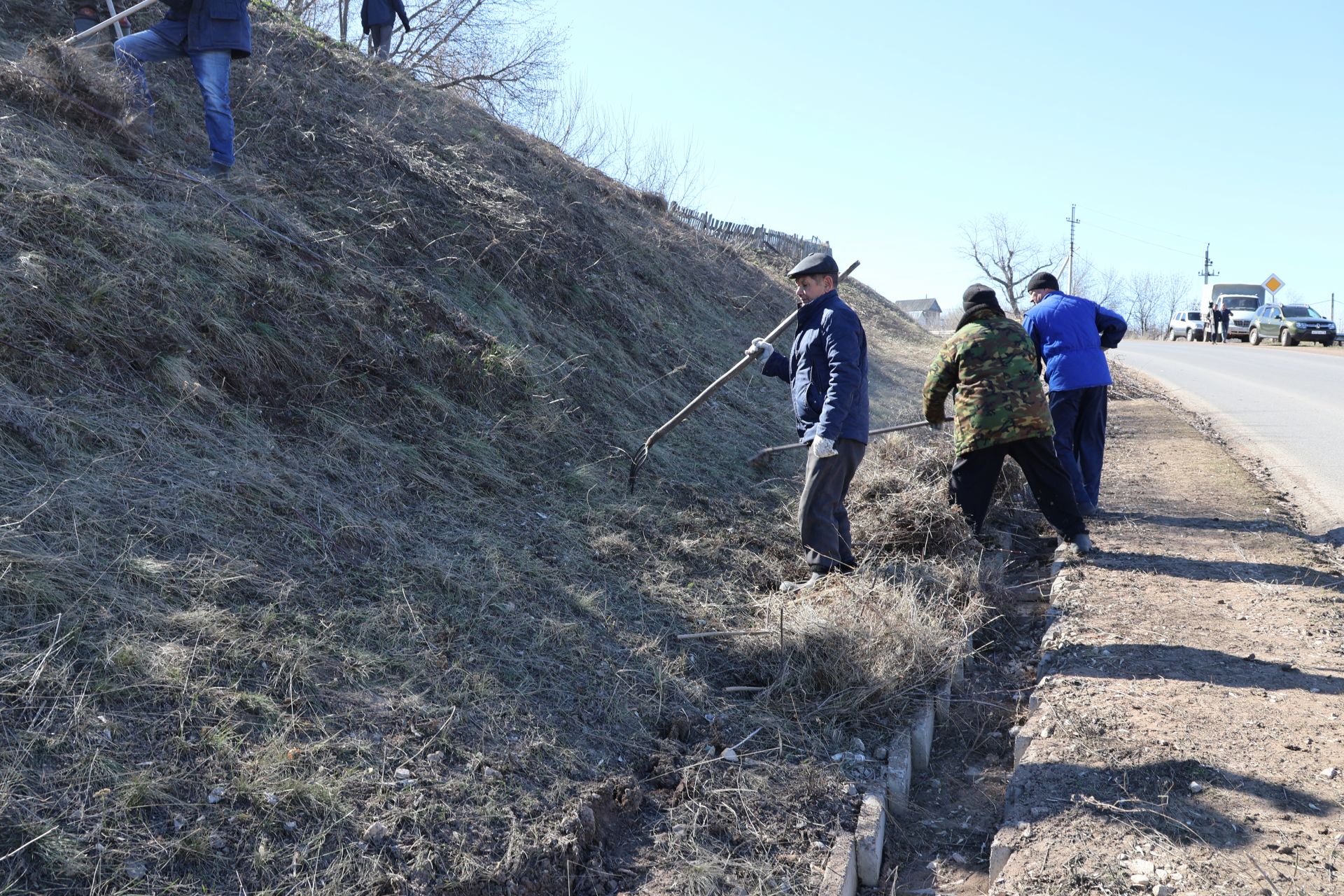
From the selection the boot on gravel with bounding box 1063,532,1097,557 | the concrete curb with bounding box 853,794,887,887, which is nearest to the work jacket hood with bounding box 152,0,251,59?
the concrete curb with bounding box 853,794,887,887

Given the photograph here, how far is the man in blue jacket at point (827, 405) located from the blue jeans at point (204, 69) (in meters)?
3.82

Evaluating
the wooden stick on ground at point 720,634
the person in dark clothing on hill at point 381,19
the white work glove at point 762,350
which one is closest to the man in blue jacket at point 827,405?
the white work glove at point 762,350

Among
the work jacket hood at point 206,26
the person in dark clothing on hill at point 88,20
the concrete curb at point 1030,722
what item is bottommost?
the concrete curb at point 1030,722

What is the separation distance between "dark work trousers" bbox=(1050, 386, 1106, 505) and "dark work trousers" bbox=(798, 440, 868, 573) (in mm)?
2212

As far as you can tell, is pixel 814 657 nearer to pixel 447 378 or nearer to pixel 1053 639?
pixel 1053 639

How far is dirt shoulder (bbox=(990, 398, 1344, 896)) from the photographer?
287cm

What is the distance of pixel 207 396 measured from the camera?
166 inches

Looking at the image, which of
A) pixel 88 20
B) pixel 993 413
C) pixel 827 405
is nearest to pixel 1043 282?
pixel 993 413

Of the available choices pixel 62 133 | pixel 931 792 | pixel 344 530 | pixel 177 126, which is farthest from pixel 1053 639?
pixel 177 126

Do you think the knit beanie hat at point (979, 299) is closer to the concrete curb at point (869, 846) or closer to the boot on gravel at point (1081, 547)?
the boot on gravel at point (1081, 547)

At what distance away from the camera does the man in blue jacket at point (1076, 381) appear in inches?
253

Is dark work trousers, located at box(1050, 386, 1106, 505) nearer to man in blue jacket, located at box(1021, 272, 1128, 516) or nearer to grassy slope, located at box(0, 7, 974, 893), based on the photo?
man in blue jacket, located at box(1021, 272, 1128, 516)

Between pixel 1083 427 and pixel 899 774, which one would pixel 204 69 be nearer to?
pixel 899 774

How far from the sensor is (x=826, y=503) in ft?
16.3
